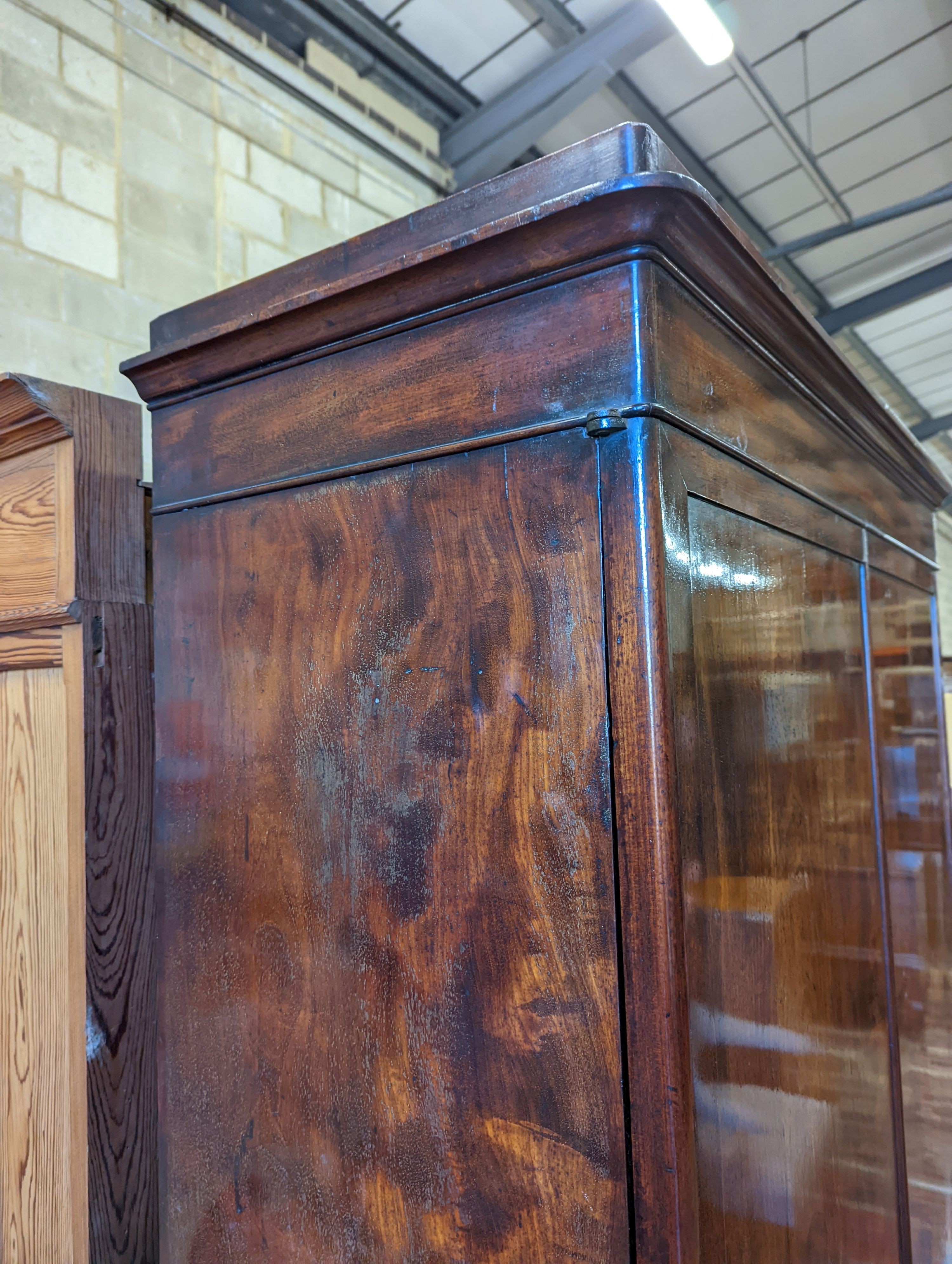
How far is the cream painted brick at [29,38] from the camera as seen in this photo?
182 centimetres

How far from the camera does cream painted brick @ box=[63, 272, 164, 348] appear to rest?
1961 millimetres

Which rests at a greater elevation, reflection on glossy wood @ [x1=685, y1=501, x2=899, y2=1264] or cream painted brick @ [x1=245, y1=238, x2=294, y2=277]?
cream painted brick @ [x1=245, y1=238, x2=294, y2=277]

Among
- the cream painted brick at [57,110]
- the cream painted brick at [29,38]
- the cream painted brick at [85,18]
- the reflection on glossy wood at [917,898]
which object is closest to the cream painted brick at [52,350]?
the cream painted brick at [57,110]

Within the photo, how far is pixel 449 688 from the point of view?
76cm

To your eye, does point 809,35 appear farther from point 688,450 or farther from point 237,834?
point 237,834

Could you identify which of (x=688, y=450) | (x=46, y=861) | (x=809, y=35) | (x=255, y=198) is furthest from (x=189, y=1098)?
(x=809, y=35)

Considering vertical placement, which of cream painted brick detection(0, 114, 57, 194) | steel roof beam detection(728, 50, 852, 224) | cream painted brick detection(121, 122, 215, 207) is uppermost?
steel roof beam detection(728, 50, 852, 224)

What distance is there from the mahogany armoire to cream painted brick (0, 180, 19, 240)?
1.08m

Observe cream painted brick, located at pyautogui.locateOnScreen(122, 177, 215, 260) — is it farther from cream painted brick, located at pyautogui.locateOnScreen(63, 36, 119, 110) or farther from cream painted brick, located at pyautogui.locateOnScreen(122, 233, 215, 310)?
cream painted brick, located at pyautogui.locateOnScreen(63, 36, 119, 110)

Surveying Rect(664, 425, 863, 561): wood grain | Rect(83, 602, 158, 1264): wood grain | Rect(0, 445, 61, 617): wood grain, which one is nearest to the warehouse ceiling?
Rect(0, 445, 61, 617): wood grain

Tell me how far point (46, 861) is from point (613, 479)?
970 millimetres

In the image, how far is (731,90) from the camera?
10.9ft

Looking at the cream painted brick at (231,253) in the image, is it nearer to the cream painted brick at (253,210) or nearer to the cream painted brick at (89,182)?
the cream painted brick at (253,210)

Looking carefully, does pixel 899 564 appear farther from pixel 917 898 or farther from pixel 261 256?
pixel 261 256
